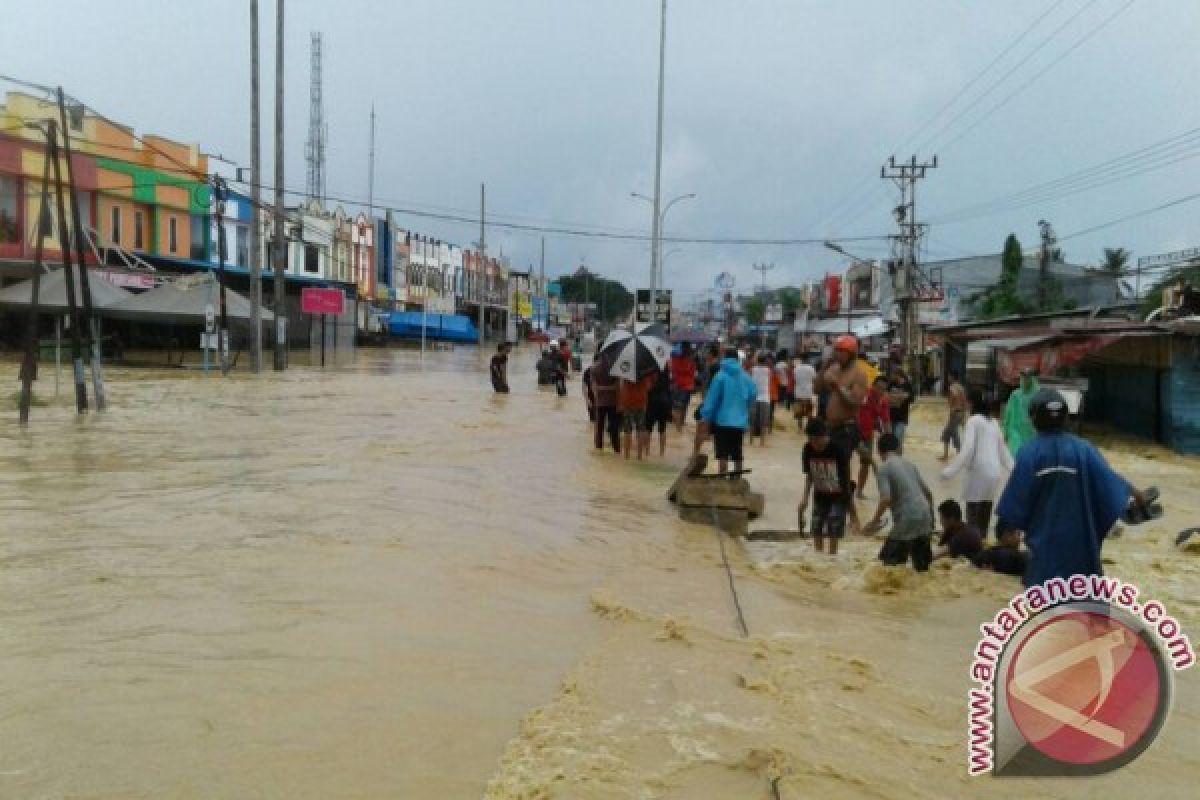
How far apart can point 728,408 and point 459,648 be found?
6693mm

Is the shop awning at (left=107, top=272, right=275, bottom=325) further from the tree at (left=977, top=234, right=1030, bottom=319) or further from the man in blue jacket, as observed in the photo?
the tree at (left=977, top=234, right=1030, bottom=319)

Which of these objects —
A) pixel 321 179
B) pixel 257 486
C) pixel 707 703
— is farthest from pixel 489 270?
pixel 707 703

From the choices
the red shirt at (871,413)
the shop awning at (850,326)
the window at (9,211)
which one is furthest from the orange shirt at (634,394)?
the shop awning at (850,326)

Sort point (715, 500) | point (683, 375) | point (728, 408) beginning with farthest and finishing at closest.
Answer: point (683, 375), point (728, 408), point (715, 500)

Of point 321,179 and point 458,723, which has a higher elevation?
point 321,179

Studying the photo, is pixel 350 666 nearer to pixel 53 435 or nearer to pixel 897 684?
pixel 897 684

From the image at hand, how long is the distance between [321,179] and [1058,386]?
67.8m

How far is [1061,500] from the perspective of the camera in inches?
206

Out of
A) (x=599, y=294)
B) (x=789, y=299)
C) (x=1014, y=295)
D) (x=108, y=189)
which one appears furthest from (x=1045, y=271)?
(x=599, y=294)

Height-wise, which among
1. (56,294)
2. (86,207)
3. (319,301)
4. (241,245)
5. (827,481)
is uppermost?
(86,207)

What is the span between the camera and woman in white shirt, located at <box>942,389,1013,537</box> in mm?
10094

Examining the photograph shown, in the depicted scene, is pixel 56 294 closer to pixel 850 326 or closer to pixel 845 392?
pixel 845 392

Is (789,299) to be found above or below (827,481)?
above

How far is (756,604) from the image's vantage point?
7.81 metres
